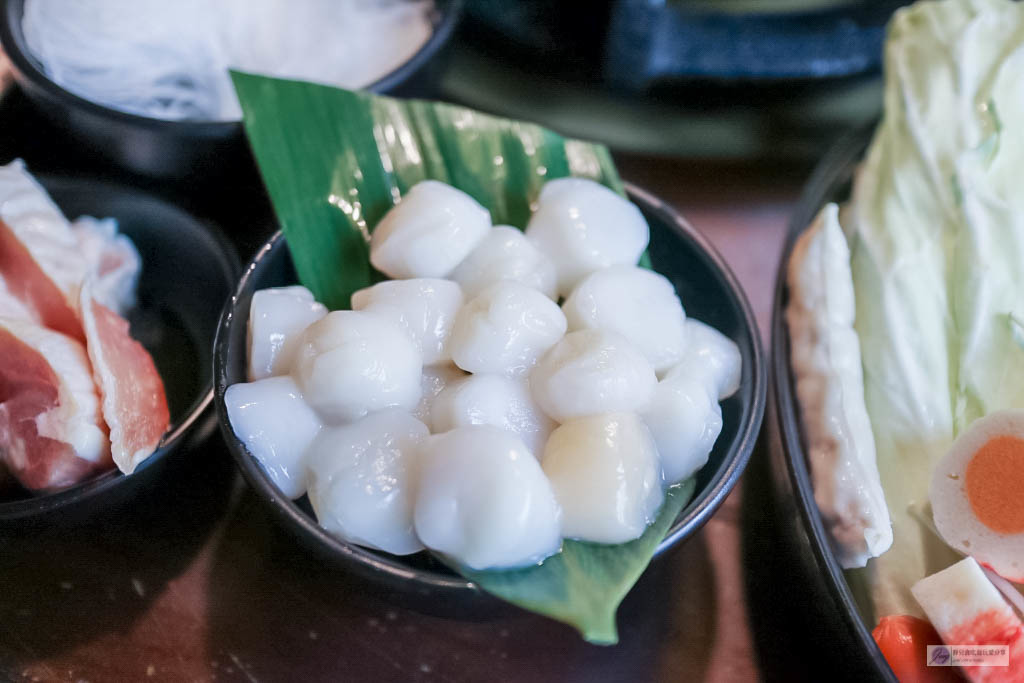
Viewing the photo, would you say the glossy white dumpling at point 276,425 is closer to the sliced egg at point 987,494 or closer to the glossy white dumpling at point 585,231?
the glossy white dumpling at point 585,231

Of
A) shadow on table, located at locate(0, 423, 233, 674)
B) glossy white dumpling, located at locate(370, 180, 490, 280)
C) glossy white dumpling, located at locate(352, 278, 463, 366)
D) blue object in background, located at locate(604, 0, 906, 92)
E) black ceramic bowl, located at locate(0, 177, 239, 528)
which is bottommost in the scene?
shadow on table, located at locate(0, 423, 233, 674)

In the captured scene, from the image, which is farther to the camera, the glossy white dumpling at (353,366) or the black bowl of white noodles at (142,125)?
the black bowl of white noodles at (142,125)

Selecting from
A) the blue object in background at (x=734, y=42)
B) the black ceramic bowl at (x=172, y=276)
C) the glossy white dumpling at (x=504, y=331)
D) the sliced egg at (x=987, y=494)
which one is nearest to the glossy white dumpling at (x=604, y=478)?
the glossy white dumpling at (x=504, y=331)

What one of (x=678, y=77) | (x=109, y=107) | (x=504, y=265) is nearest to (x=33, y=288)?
(x=109, y=107)

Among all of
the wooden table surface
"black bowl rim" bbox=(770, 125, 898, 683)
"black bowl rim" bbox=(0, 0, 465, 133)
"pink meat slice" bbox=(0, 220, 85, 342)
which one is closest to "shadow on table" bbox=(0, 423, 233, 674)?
the wooden table surface

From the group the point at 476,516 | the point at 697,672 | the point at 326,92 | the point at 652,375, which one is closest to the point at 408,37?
the point at 326,92

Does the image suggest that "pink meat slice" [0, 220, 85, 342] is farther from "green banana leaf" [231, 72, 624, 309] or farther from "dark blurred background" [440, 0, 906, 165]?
"dark blurred background" [440, 0, 906, 165]

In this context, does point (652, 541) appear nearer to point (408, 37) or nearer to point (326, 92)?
point (326, 92)
